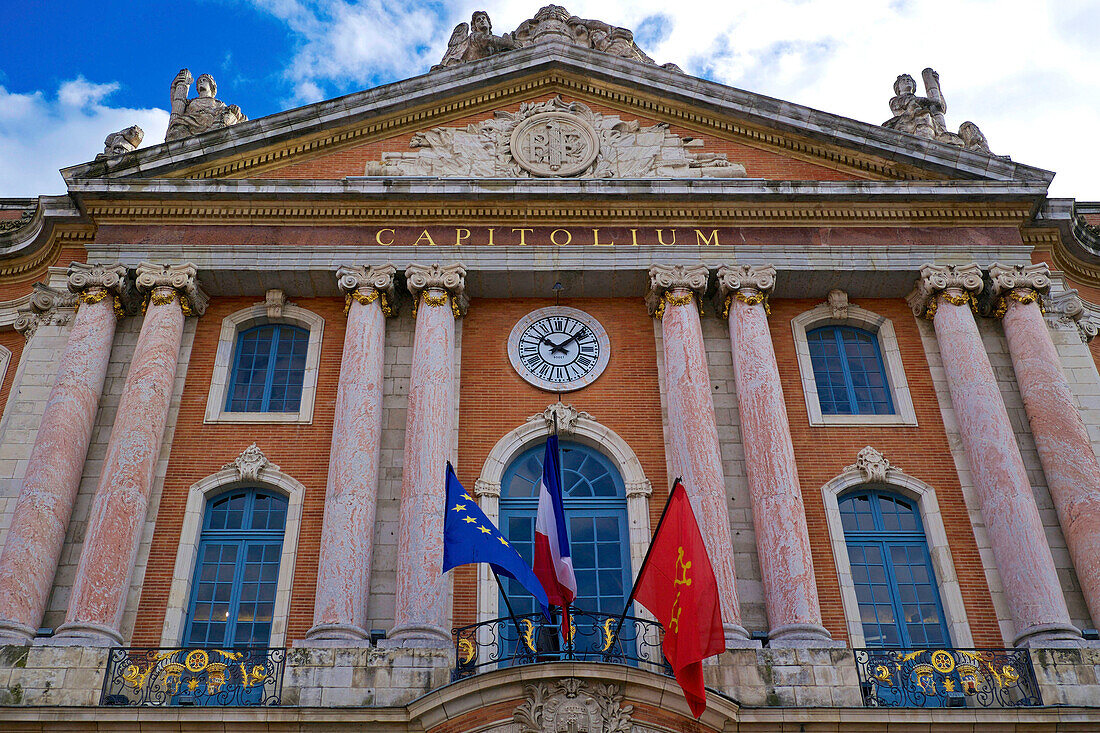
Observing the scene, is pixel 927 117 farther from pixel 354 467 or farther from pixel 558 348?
pixel 354 467

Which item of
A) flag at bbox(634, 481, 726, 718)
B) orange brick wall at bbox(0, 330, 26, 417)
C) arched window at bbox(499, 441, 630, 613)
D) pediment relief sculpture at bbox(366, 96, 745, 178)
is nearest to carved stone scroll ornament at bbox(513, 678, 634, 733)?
flag at bbox(634, 481, 726, 718)

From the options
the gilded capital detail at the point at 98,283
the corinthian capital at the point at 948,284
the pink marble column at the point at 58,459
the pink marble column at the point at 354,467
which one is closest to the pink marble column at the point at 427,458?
the pink marble column at the point at 354,467

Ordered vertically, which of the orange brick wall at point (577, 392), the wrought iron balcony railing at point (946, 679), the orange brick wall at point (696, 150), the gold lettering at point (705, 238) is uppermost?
the orange brick wall at point (696, 150)

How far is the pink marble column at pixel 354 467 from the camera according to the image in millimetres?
14984

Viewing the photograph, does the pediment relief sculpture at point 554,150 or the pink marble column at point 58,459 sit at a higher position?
the pediment relief sculpture at point 554,150

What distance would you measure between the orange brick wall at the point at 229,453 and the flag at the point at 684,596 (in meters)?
5.14

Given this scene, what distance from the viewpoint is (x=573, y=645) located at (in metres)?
14.9

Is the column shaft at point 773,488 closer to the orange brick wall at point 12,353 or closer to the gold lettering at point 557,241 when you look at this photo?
the gold lettering at point 557,241

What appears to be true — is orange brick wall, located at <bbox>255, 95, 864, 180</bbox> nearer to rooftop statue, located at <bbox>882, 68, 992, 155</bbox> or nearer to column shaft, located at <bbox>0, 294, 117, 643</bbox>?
rooftop statue, located at <bbox>882, 68, 992, 155</bbox>

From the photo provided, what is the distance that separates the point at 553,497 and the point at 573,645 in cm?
215

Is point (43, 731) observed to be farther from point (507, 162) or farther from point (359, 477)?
point (507, 162)

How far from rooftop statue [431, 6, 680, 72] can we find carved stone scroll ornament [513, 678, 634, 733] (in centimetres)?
1275

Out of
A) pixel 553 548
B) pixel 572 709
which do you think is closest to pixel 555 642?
pixel 572 709

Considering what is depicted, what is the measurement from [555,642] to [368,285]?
6958 millimetres
